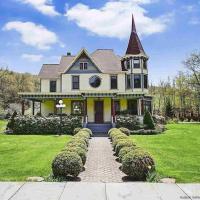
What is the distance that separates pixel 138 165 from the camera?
34.1 feet

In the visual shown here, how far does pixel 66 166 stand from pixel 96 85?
24.9 meters

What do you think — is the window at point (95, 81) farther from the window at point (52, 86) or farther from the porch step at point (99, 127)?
the porch step at point (99, 127)

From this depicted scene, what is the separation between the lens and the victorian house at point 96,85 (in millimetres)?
33469

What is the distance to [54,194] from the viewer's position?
828cm

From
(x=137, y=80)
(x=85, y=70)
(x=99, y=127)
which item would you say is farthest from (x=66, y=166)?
(x=137, y=80)

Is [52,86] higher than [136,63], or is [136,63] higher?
[136,63]

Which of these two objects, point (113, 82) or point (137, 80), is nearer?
point (113, 82)

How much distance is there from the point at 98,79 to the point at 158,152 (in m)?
18.9

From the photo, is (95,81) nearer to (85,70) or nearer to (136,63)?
(85,70)

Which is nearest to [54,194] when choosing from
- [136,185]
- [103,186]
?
[103,186]

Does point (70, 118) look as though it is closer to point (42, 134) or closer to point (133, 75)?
point (42, 134)

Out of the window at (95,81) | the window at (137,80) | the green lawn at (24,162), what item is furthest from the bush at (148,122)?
the green lawn at (24,162)

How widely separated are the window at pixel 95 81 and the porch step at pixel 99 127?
17.3 feet

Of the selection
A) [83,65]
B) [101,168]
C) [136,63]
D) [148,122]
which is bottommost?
[101,168]
